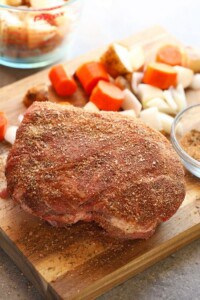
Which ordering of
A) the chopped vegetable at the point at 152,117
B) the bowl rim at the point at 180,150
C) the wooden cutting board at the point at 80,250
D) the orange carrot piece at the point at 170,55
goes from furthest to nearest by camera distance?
1. the orange carrot piece at the point at 170,55
2. the chopped vegetable at the point at 152,117
3. the bowl rim at the point at 180,150
4. the wooden cutting board at the point at 80,250

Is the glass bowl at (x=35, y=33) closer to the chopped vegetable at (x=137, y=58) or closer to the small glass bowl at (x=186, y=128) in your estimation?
the chopped vegetable at (x=137, y=58)

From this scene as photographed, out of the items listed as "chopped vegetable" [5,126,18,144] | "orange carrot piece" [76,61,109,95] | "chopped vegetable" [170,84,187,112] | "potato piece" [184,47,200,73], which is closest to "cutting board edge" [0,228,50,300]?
"chopped vegetable" [5,126,18,144]

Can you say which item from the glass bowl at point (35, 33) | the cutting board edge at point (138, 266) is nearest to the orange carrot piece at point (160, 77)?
the glass bowl at point (35, 33)

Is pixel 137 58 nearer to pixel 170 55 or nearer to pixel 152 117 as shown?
pixel 170 55

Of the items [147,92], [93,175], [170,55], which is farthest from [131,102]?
[93,175]

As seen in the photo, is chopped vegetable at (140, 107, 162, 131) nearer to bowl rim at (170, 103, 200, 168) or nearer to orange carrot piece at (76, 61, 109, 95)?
bowl rim at (170, 103, 200, 168)

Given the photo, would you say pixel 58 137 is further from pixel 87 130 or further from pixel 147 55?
pixel 147 55
